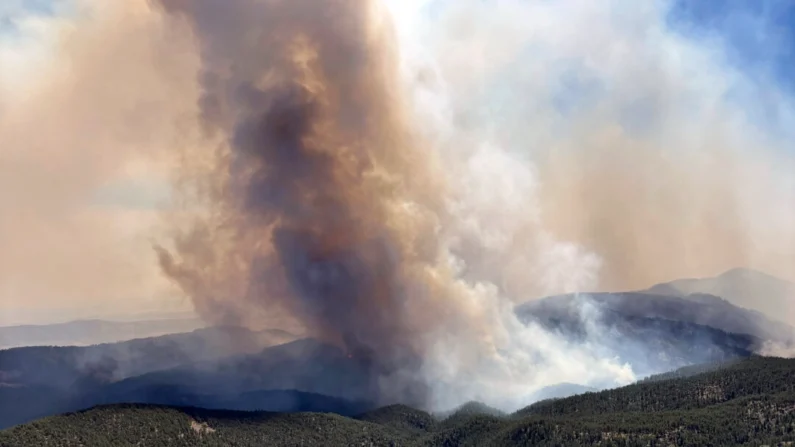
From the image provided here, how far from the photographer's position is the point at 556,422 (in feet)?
623

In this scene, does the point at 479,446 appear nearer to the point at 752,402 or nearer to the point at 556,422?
the point at 556,422

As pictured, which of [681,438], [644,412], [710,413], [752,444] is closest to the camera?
[752,444]

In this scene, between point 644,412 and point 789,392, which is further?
point 644,412

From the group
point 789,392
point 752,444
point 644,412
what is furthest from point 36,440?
point 789,392

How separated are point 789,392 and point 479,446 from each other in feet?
A: 250

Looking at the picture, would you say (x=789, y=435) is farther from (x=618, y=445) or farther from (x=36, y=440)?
(x=36, y=440)

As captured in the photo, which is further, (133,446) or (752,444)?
(133,446)

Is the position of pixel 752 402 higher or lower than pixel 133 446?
higher

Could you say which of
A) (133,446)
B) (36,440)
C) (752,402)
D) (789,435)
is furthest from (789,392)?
(36,440)

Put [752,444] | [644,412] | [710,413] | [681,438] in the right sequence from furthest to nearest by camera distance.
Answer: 1. [644,412]
2. [710,413]
3. [681,438]
4. [752,444]

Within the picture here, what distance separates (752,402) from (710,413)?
444 inches

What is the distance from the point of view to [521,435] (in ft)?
622

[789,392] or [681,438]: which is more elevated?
[789,392]

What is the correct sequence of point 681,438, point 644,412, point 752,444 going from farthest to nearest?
point 644,412 < point 681,438 < point 752,444
